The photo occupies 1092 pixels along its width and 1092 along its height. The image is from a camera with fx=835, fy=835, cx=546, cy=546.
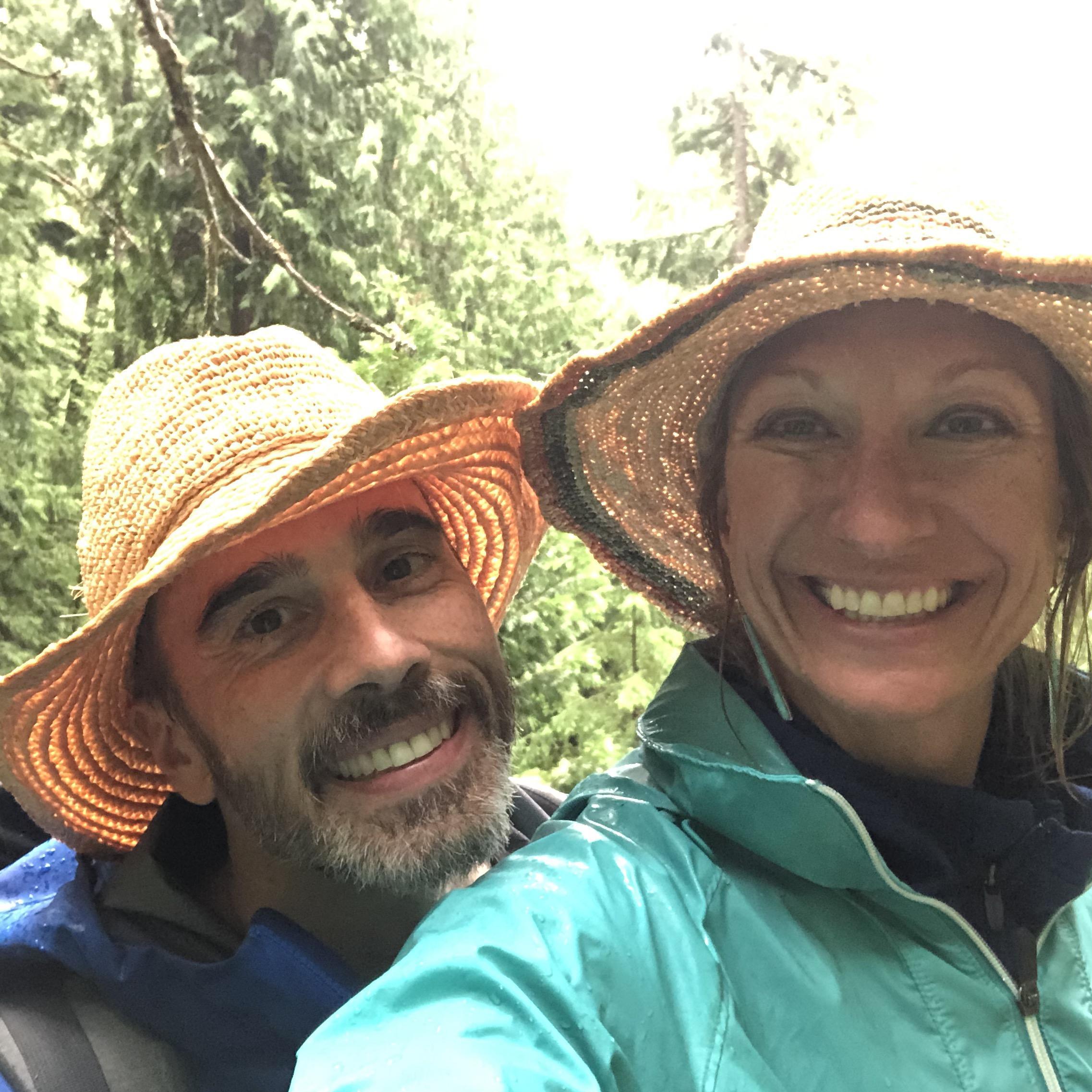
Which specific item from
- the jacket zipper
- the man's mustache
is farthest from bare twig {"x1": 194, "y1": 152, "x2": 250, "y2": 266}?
the jacket zipper

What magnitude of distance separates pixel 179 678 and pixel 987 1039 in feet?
4.34

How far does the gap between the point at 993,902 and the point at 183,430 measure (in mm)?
1418

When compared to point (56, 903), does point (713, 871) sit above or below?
above

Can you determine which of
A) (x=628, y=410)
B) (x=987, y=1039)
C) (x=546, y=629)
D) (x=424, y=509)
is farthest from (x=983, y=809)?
(x=546, y=629)

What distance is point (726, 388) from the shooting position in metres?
1.33

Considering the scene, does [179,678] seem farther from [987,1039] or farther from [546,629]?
[546,629]

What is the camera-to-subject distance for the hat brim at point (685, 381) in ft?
3.16

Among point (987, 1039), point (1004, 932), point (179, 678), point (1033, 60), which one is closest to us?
point (987, 1039)

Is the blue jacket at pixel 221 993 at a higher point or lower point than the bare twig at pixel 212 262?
lower

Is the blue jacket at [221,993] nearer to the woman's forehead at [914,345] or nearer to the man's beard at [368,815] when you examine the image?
the man's beard at [368,815]

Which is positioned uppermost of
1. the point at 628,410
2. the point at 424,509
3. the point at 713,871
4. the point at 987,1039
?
the point at 628,410

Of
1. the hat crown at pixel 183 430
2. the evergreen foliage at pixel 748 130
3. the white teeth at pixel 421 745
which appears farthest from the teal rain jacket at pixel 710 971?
the evergreen foliage at pixel 748 130

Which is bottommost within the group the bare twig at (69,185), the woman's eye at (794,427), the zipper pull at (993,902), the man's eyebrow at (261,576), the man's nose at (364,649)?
the zipper pull at (993,902)

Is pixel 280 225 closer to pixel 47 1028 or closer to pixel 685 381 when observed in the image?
pixel 685 381
